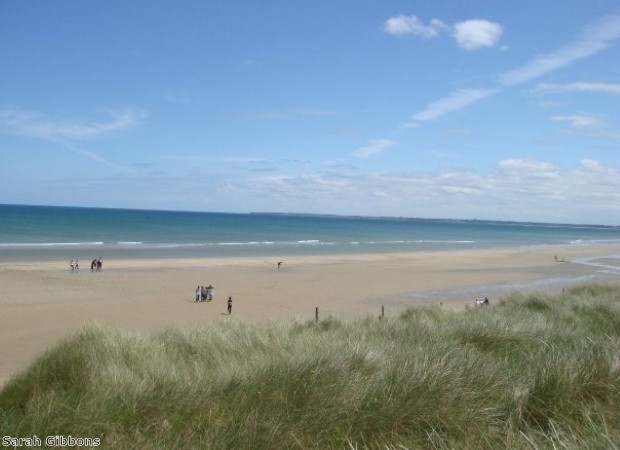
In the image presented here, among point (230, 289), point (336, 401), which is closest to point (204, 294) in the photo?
point (230, 289)

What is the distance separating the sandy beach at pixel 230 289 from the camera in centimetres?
1716

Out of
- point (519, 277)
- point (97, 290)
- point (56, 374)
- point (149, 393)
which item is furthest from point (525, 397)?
point (519, 277)

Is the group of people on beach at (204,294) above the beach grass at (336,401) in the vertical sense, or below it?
below

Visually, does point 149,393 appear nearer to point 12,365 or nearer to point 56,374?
point 56,374

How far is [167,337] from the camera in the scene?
8.33 metres

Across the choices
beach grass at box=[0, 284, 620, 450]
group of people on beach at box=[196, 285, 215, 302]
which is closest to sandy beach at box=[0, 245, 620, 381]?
group of people on beach at box=[196, 285, 215, 302]

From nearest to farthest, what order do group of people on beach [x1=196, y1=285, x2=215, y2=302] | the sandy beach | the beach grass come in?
the beach grass → the sandy beach → group of people on beach [x1=196, y1=285, x2=215, y2=302]

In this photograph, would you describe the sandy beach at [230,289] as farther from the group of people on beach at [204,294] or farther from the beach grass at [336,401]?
the beach grass at [336,401]

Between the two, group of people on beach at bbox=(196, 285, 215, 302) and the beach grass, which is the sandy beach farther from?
the beach grass

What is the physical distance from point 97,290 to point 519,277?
83.5 feet

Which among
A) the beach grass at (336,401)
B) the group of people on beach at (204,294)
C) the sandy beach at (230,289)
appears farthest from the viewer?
the group of people on beach at (204,294)

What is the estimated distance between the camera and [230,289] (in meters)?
26.0

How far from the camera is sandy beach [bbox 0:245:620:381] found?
56.3 ft

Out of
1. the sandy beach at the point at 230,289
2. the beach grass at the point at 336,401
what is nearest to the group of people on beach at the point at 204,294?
the sandy beach at the point at 230,289
